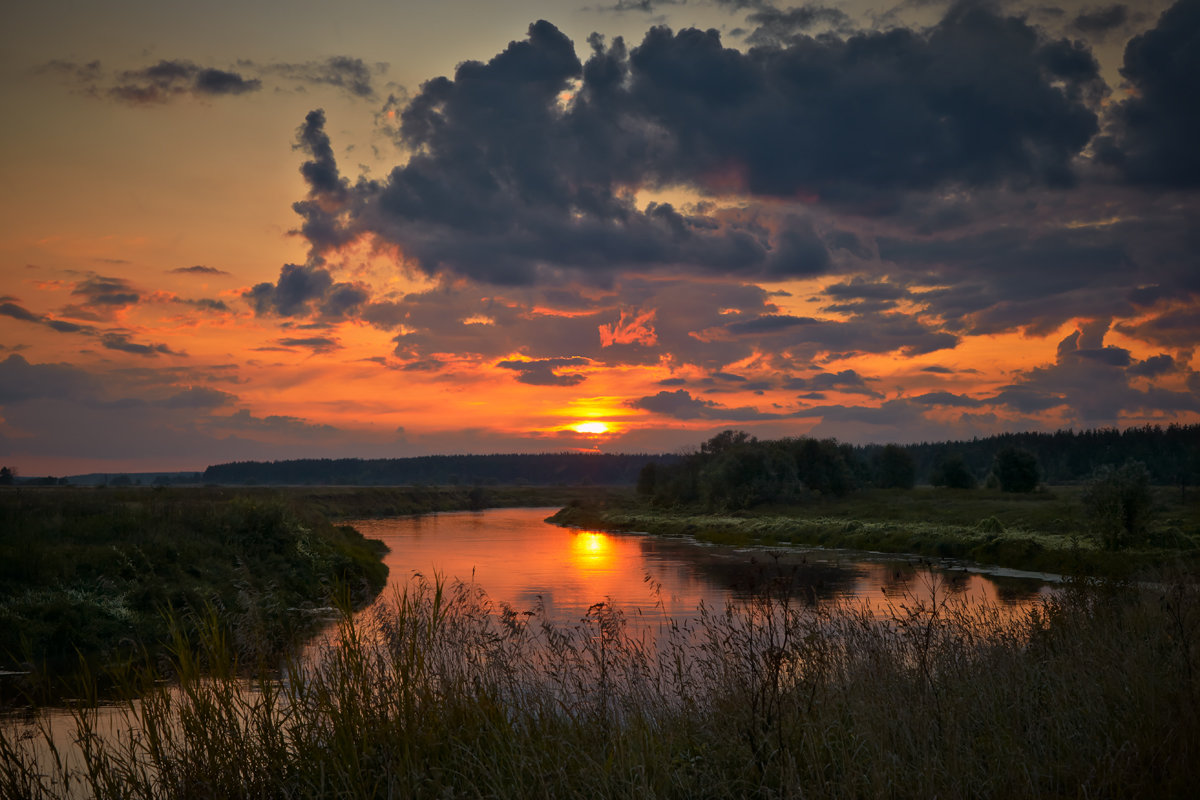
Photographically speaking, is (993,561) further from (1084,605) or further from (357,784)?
(357,784)

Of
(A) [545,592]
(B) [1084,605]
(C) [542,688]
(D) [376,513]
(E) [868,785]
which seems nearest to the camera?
(E) [868,785]

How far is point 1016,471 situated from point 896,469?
847 inches

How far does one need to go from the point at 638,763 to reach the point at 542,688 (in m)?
2.10

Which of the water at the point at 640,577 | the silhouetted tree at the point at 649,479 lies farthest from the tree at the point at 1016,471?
the silhouetted tree at the point at 649,479

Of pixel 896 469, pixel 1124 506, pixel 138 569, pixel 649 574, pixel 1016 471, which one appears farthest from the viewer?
pixel 896 469

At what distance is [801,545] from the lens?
2244 inches

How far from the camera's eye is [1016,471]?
81812 millimetres

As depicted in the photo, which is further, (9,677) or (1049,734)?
(9,677)

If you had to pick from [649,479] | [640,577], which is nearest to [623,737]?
[640,577]

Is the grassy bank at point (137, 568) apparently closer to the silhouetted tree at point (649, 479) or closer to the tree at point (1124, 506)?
the tree at point (1124, 506)

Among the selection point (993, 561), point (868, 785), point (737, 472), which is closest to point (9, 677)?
point (868, 785)

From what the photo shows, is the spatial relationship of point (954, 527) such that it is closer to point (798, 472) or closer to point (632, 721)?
point (798, 472)

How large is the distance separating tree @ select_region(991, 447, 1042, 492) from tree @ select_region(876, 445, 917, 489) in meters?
18.6

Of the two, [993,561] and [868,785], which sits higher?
[868,785]
